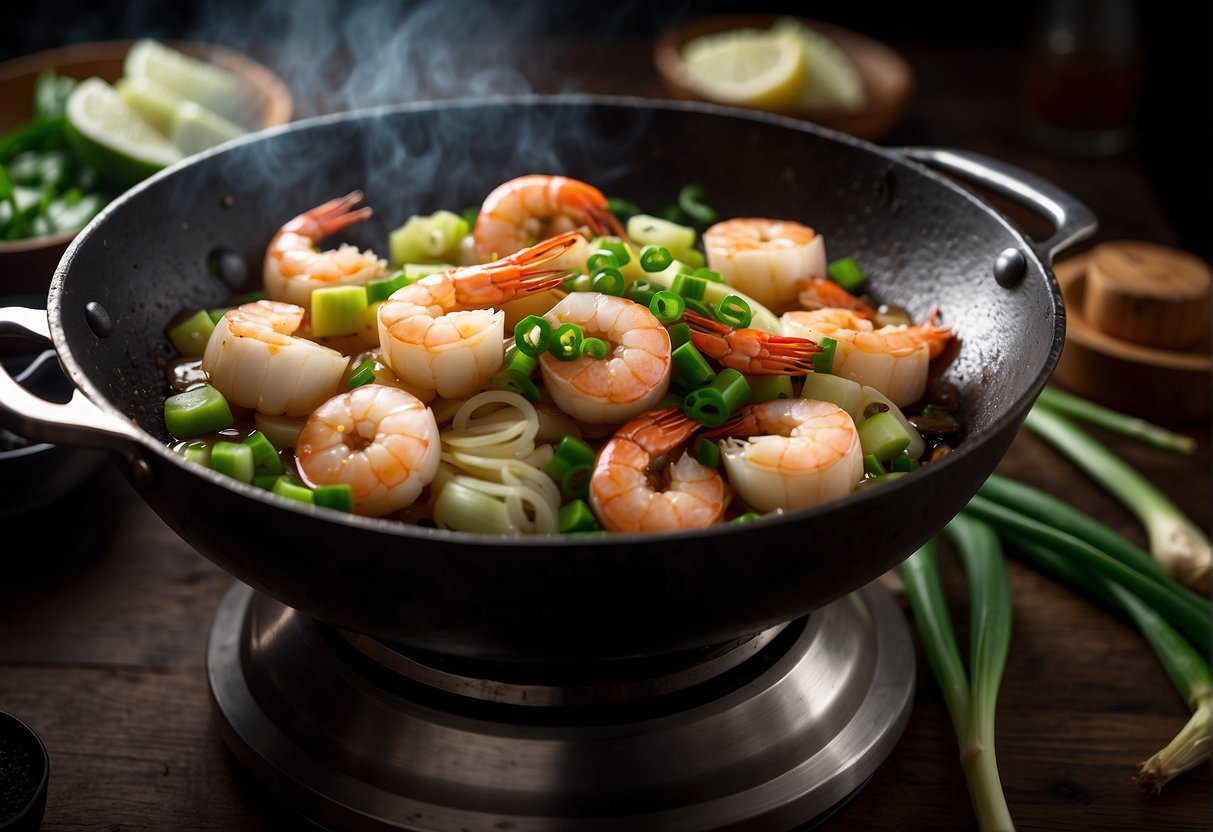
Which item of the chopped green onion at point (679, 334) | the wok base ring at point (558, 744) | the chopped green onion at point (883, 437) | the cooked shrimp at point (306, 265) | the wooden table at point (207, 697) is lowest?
the wooden table at point (207, 697)

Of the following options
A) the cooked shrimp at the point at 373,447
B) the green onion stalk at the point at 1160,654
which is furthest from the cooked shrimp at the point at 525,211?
the green onion stalk at the point at 1160,654

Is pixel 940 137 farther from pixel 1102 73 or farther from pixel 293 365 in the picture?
pixel 293 365

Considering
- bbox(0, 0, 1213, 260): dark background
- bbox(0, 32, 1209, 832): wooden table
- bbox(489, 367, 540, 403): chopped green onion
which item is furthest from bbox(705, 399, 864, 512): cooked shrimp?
bbox(0, 0, 1213, 260): dark background

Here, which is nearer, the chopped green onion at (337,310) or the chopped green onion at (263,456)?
the chopped green onion at (263,456)

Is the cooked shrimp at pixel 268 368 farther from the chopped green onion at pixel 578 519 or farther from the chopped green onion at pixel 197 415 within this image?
the chopped green onion at pixel 578 519

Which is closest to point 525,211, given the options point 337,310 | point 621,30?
point 337,310

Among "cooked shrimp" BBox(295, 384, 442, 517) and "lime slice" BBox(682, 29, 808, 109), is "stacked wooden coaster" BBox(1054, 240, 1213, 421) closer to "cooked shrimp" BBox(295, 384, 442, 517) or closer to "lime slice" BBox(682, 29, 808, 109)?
"lime slice" BBox(682, 29, 808, 109)
